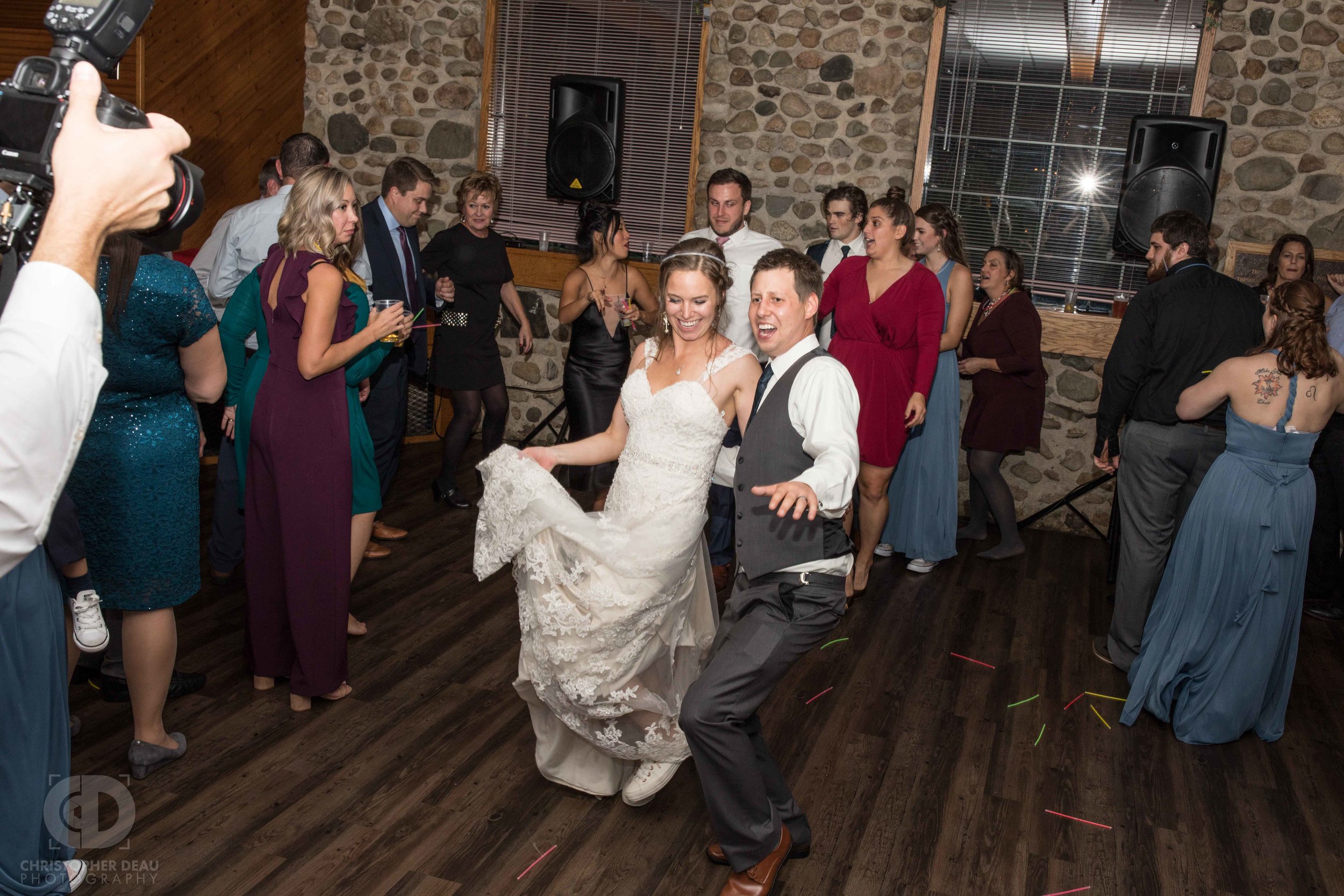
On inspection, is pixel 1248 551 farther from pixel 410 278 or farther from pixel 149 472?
pixel 410 278

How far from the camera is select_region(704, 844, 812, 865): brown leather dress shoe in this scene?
2578mm

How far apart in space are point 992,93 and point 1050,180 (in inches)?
23.7

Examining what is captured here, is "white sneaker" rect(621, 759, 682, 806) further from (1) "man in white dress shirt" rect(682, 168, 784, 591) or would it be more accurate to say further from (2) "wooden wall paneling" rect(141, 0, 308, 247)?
(2) "wooden wall paneling" rect(141, 0, 308, 247)

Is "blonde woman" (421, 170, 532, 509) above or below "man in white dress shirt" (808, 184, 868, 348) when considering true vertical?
below

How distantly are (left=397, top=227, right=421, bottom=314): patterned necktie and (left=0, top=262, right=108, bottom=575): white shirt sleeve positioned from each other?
139 inches

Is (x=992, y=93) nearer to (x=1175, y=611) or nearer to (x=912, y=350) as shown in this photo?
(x=912, y=350)

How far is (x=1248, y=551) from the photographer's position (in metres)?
3.34

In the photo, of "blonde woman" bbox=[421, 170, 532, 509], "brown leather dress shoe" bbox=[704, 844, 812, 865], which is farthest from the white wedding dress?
"blonde woman" bbox=[421, 170, 532, 509]

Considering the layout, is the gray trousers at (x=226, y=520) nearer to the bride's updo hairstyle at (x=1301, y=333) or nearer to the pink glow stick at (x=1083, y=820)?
the pink glow stick at (x=1083, y=820)

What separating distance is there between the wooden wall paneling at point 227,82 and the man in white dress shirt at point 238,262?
5.10ft

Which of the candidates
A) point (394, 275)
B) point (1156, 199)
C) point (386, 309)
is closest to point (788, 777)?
point (386, 309)

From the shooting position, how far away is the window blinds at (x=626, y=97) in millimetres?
6355

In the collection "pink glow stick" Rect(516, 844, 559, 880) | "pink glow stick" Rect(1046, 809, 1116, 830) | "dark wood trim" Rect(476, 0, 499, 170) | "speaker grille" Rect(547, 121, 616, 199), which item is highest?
"dark wood trim" Rect(476, 0, 499, 170)

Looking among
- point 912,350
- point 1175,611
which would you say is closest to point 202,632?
point 912,350
